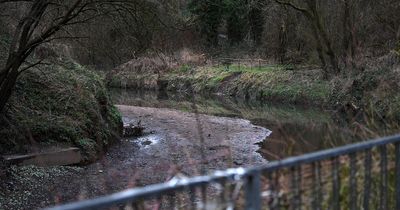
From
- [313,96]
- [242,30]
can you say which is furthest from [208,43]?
[313,96]

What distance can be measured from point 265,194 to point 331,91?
2316cm

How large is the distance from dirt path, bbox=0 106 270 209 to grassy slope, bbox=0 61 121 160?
2.59 feet

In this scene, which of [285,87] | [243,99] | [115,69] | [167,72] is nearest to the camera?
[285,87]

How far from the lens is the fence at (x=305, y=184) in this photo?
2.87 metres

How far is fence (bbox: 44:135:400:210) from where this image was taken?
2869 millimetres

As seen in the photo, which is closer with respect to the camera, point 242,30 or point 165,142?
point 165,142

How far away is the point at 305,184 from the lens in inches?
147

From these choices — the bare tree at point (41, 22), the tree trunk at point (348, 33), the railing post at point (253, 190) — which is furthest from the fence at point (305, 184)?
the tree trunk at point (348, 33)

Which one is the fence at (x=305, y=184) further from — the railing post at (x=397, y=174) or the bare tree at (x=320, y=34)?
the bare tree at (x=320, y=34)

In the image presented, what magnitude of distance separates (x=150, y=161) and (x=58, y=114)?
278 cm

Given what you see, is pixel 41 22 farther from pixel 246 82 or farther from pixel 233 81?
pixel 233 81

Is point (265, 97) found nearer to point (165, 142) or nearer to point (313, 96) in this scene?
point (313, 96)

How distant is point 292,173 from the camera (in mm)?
3508

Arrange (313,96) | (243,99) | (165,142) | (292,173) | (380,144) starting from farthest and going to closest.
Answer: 1. (243,99)
2. (313,96)
3. (165,142)
4. (380,144)
5. (292,173)
